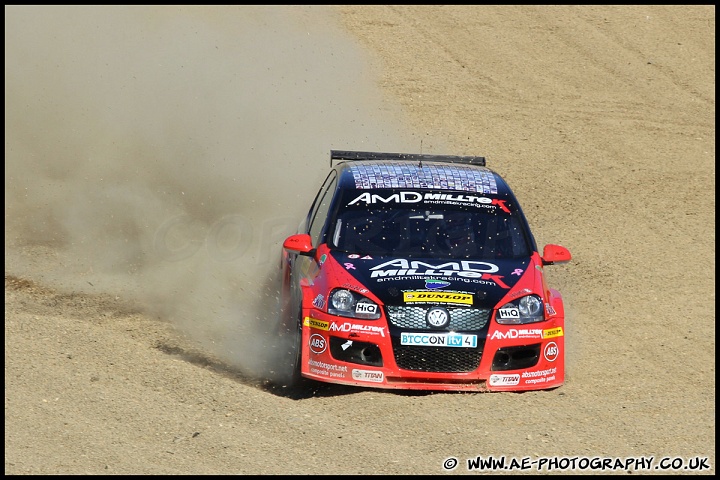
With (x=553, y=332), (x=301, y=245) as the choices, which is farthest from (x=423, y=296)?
(x=301, y=245)

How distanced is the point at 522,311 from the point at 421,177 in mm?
1753

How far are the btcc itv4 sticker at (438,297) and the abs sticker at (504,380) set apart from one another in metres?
0.53

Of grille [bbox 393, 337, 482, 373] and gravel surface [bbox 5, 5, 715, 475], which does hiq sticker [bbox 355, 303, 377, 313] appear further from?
gravel surface [bbox 5, 5, 715, 475]

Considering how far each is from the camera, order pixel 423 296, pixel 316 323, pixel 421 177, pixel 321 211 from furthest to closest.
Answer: pixel 321 211, pixel 421 177, pixel 316 323, pixel 423 296

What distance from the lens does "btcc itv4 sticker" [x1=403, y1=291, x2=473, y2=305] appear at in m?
7.57

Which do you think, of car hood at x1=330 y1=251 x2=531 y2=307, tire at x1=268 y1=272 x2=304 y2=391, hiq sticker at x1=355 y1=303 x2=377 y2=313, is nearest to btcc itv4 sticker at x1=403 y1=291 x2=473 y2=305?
car hood at x1=330 y1=251 x2=531 y2=307

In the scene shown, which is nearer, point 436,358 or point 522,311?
point 436,358

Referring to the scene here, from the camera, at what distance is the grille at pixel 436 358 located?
7.50 metres

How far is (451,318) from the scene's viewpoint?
297 inches

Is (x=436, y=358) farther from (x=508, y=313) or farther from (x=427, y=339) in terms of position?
(x=508, y=313)

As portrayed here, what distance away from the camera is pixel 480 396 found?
296 inches

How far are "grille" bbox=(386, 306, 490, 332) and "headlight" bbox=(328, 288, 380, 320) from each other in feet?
0.37

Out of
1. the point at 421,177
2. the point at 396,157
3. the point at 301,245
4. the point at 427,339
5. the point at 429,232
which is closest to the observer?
the point at 427,339

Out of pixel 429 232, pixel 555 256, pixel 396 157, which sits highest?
A: pixel 396 157
